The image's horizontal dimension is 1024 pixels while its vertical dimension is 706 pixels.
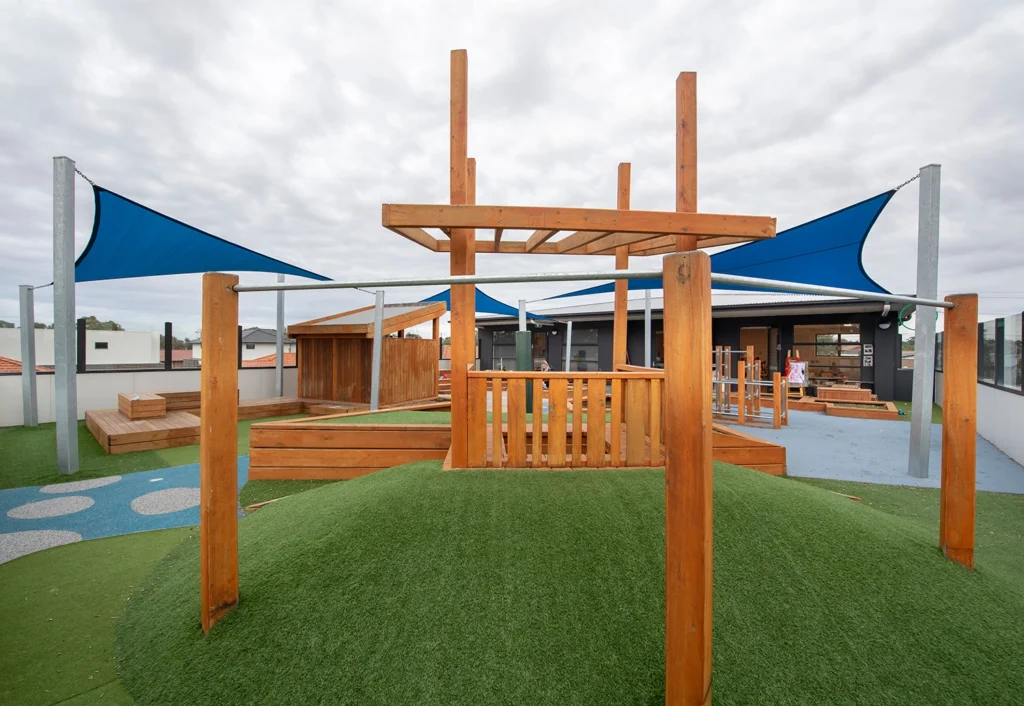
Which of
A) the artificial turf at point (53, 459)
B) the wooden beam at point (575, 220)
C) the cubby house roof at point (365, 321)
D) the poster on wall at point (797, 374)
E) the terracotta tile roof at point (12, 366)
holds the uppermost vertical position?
the wooden beam at point (575, 220)

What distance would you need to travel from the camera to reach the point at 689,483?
56.6 inches

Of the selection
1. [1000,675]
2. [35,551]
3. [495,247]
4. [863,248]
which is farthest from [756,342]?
[35,551]

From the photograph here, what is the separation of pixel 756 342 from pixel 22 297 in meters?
23.4

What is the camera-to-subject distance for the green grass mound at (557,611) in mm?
1755

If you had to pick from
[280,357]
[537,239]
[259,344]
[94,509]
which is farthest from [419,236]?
[259,344]

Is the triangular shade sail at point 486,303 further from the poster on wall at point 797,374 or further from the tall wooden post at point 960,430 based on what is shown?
the tall wooden post at point 960,430

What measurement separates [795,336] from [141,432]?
1967 cm

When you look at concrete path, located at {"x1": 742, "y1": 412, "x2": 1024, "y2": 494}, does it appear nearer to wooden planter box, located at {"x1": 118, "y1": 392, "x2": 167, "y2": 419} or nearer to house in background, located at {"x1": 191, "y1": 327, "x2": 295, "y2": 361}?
wooden planter box, located at {"x1": 118, "y1": 392, "x2": 167, "y2": 419}

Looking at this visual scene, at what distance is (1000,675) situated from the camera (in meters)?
1.83

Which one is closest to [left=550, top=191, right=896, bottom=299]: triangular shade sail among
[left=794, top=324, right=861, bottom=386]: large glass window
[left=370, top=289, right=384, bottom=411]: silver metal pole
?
[left=370, top=289, right=384, bottom=411]: silver metal pole

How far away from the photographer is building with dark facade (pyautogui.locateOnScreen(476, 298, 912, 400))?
1392 cm

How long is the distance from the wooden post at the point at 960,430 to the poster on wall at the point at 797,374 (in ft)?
32.0

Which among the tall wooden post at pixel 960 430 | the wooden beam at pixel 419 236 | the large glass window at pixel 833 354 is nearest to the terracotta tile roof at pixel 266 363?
the wooden beam at pixel 419 236

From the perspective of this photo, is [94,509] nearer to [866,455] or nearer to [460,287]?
[460,287]
